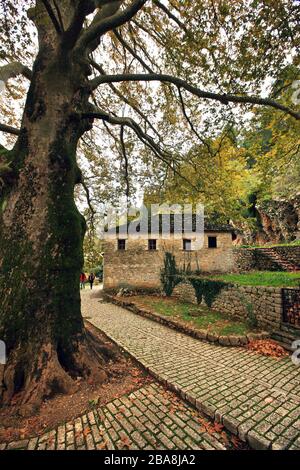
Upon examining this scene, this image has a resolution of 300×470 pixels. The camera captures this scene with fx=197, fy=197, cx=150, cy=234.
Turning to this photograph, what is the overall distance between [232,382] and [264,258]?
15.9 m

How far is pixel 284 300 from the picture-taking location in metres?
6.18

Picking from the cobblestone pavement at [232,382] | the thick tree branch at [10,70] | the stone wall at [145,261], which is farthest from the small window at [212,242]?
the thick tree branch at [10,70]

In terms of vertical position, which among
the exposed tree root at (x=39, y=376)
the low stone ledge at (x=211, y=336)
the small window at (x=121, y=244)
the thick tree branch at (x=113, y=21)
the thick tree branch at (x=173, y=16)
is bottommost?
the low stone ledge at (x=211, y=336)

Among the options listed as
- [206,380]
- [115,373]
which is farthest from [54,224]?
[206,380]

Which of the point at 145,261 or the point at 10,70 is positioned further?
the point at 145,261

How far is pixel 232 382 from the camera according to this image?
385cm

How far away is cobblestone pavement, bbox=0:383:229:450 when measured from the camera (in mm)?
2434

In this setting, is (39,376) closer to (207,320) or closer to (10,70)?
(10,70)

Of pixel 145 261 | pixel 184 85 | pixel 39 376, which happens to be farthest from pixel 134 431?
pixel 145 261

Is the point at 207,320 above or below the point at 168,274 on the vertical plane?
below

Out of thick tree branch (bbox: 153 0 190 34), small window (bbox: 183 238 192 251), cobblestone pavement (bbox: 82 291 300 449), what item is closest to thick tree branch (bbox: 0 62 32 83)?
thick tree branch (bbox: 153 0 190 34)

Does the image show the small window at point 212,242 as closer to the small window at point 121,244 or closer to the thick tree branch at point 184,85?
the small window at point 121,244

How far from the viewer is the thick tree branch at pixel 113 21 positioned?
10.8 feet

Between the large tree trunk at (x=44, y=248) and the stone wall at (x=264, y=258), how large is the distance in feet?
51.7
